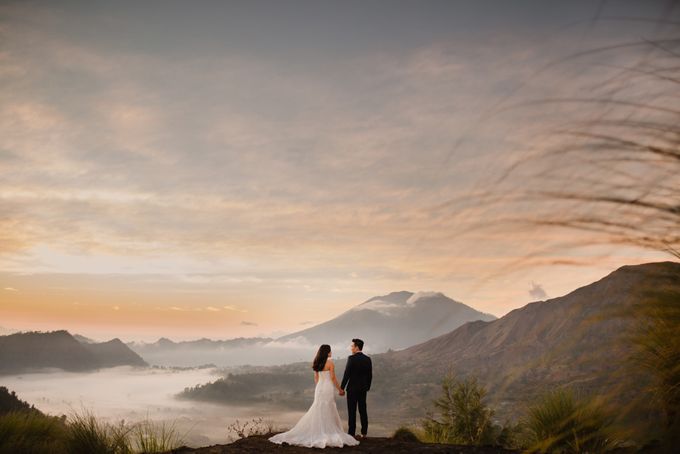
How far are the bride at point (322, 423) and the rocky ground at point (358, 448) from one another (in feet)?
1.12

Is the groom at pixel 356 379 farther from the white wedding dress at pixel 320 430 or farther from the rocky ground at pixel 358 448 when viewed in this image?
the rocky ground at pixel 358 448

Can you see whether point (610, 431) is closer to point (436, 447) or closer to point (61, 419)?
point (436, 447)

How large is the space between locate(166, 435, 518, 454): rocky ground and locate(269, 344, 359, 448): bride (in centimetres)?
34

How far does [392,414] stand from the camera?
14962 cm

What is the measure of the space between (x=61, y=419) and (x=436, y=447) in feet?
28.3

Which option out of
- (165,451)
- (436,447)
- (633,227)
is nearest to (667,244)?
(633,227)

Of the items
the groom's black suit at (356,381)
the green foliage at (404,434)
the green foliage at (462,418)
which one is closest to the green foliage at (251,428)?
the groom's black suit at (356,381)

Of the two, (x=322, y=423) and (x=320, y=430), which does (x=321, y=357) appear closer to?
(x=322, y=423)

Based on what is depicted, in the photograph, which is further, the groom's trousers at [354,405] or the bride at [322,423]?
the groom's trousers at [354,405]

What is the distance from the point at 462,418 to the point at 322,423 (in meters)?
4.51

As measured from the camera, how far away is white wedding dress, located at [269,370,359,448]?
11906 mm

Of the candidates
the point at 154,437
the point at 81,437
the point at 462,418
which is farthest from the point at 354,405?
the point at 81,437

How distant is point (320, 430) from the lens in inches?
484

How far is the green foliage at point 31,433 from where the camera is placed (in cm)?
961
